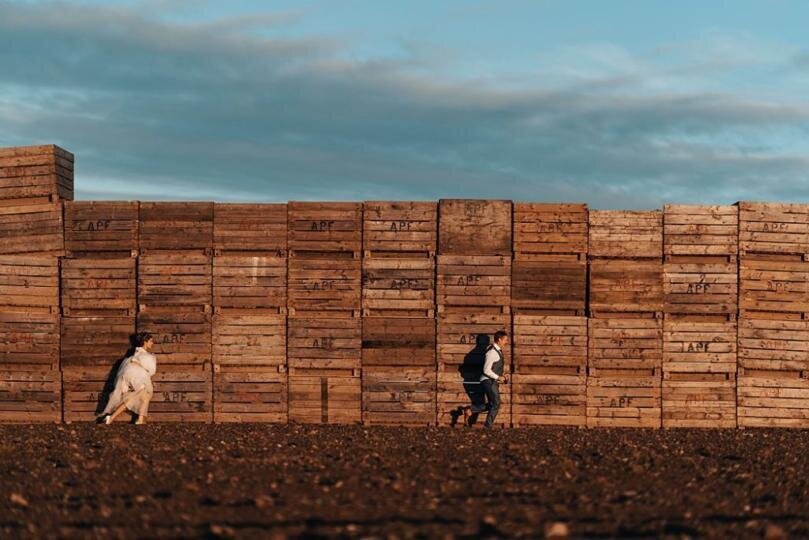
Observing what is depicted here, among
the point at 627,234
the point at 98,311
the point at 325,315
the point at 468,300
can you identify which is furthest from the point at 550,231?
the point at 98,311

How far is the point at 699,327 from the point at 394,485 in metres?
10.7

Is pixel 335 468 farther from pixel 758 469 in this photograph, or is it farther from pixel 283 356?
pixel 283 356

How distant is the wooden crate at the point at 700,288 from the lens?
2005cm

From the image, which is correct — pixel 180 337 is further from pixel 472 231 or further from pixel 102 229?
pixel 472 231

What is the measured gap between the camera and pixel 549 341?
19953 mm

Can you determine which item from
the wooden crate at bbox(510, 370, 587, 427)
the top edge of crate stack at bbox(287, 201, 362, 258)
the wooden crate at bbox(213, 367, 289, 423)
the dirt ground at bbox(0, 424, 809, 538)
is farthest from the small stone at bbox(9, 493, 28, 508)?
the wooden crate at bbox(510, 370, 587, 427)

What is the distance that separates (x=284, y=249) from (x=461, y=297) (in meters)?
3.31

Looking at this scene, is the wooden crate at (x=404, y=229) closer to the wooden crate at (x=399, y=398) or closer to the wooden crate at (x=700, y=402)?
the wooden crate at (x=399, y=398)

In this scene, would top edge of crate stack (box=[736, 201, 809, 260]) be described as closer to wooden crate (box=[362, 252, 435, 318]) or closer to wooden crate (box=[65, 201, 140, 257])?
wooden crate (box=[362, 252, 435, 318])

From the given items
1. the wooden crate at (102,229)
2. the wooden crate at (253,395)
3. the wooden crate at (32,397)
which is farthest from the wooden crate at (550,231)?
the wooden crate at (32,397)

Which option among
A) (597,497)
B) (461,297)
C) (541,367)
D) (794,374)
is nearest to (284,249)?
(461,297)

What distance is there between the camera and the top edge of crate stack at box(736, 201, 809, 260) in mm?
20156

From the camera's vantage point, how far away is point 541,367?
2002 cm

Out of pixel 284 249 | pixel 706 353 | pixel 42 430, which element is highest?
pixel 284 249
